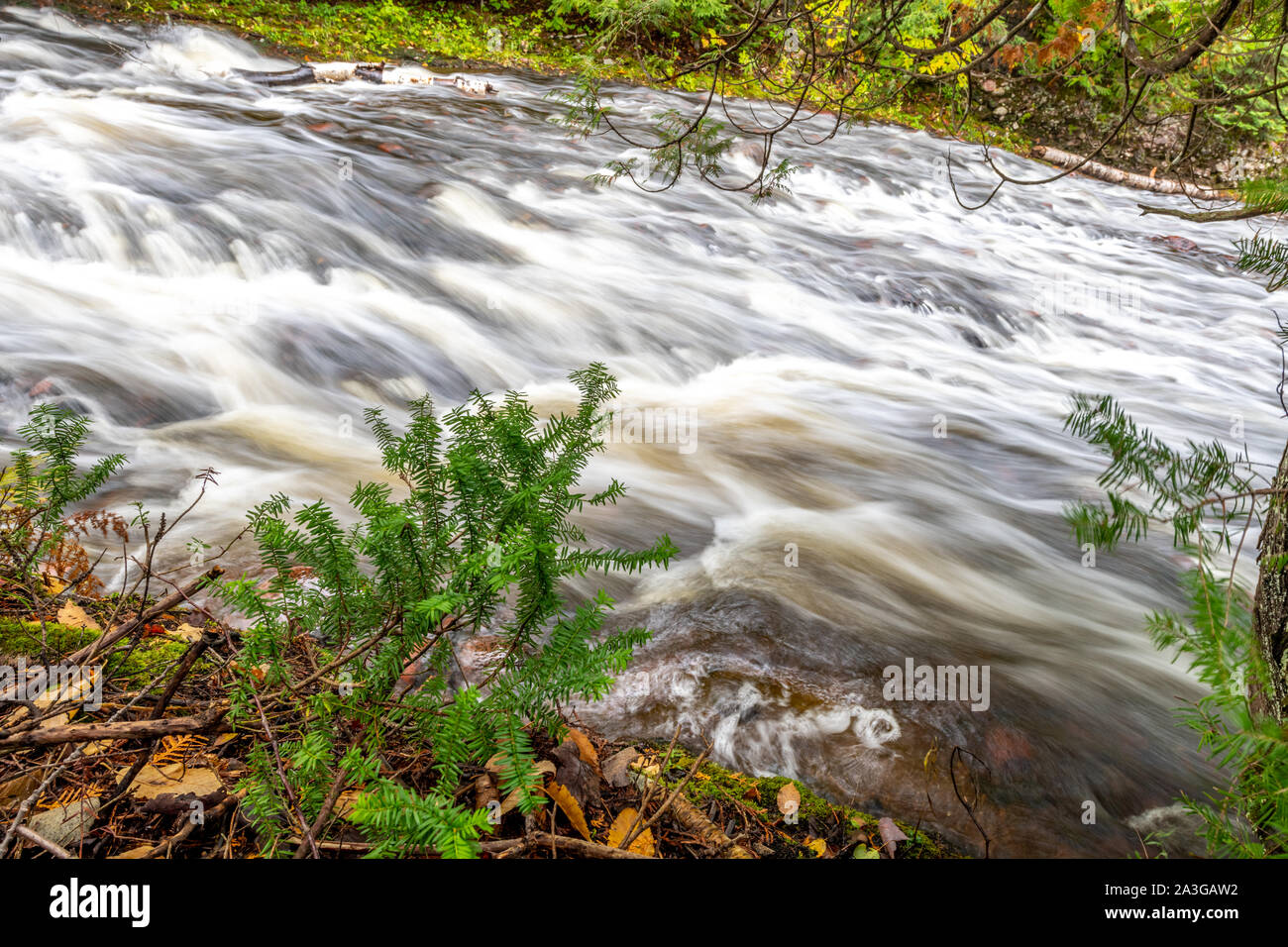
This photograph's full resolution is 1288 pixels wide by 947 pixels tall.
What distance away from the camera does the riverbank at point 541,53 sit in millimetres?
12617

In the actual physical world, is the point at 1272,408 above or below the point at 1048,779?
above

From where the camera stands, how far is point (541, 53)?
606 inches

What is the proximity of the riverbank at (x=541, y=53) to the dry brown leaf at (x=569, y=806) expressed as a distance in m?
11.0

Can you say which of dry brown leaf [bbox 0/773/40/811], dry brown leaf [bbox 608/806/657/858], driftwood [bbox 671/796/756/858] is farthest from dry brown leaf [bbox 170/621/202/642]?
driftwood [bbox 671/796/756/858]

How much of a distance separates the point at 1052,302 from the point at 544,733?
9218mm

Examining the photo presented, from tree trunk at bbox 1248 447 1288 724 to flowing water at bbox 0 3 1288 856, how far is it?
0.91 metres

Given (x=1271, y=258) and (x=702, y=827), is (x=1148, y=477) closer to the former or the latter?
(x=1271, y=258)

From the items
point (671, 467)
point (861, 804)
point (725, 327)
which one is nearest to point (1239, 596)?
point (861, 804)

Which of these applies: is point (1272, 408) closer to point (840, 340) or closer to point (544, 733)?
point (840, 340)

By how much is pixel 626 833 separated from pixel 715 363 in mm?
5237

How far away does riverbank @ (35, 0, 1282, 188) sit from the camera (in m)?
12.6

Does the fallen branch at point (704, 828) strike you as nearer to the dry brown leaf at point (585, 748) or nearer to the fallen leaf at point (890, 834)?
the dry brown leaf at point (585, 748)

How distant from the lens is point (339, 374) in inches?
224

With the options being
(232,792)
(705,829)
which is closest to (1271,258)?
(705,829)
